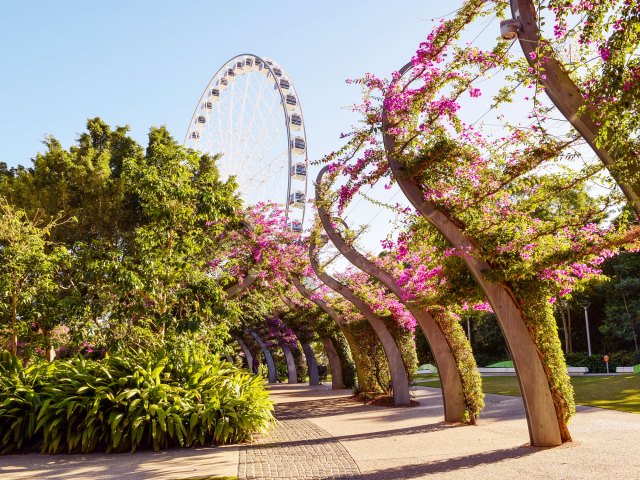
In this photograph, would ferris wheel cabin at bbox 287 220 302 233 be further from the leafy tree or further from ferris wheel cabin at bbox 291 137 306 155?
the leafy tree

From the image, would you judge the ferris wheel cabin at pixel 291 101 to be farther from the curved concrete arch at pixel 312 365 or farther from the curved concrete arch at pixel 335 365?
the curved concrete arch at pixel 312 365

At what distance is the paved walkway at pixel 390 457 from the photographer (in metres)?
6.81

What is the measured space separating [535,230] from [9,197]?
1575cm

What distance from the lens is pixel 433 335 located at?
39.3 ft

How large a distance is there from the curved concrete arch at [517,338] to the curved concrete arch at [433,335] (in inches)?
127

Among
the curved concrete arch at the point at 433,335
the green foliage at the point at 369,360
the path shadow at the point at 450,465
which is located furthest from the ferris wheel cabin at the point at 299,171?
the path shadow at the point at 450,465

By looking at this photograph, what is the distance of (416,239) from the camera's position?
9625mm

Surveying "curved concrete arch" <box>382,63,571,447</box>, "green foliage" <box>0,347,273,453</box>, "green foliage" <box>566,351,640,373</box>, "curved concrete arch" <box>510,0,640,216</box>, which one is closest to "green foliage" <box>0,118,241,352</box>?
"green foliage" <box>0,347,273,453</box>

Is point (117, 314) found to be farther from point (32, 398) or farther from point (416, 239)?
point (416, 239)

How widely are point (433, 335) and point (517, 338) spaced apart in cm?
379

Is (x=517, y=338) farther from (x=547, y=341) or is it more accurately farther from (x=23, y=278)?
(x=23, y=278)

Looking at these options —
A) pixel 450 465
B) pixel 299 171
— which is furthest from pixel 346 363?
pixel 450 465

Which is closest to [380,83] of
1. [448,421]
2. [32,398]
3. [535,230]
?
[535,230]

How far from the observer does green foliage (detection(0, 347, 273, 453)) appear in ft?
29.2
